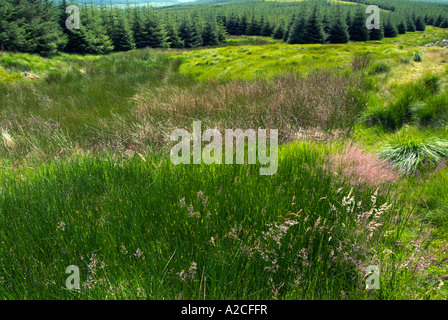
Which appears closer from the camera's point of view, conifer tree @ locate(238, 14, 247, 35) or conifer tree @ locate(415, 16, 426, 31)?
conifer tree @ locate(238, 14, 247, 35)

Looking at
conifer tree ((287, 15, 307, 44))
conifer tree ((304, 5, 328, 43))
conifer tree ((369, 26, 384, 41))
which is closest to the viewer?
conifer tree ((304, 5, 328, 43))

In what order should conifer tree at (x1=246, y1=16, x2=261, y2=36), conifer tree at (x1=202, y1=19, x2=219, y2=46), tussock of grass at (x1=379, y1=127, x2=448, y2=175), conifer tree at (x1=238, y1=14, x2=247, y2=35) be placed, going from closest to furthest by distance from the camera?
1. tussock of grass at (x1=379, y1=127, x2=448, y2=175)
2. conifer tree at (x1=202, y1=19, x2=219, y2=46)
3. conifer tree at (x1=246, y1=16, x2=261, y2=36)
4. conifer tree at (x1=238, y1=14, x2=247, y2=35)

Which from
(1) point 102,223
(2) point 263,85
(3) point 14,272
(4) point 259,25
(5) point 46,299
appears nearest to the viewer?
(5) point 46,299

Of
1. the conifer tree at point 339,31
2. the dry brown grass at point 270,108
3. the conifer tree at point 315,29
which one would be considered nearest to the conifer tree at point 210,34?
the conifer tree at point 315,29

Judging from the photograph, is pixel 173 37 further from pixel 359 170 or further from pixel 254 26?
pixel 359 170

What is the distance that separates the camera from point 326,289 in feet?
5.09

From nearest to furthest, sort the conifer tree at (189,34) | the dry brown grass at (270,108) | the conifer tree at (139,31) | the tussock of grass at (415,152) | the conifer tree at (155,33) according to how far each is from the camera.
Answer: the tussock of grass at (415,152)
the dry brown grass at (270,108)
the conifer tree at (139,31)
the conifer tree at (155,33)
the conifer tree at (189,34)

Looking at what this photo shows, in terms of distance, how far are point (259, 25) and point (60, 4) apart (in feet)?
169

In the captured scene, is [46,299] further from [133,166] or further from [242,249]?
[133,166]

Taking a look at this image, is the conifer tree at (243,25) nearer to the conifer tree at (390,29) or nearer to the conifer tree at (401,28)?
the conifer tree at (390,29)

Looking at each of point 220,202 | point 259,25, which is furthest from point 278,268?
point 259,25

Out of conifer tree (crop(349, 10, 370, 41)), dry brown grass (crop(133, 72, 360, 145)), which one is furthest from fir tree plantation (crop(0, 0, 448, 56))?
dry brown grass (crop(133, 72, 360, 145))

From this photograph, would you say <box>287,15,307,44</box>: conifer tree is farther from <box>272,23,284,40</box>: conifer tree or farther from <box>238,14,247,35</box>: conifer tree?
<box>238,14,247,35</box>: conifer tree

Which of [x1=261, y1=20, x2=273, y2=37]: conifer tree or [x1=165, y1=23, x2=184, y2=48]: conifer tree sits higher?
[x1=261, y1=20, x2=273, y2=37]: conifer tree
